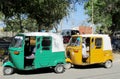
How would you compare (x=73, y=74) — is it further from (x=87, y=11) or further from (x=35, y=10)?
(x=87, y=11)

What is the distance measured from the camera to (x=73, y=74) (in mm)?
15727

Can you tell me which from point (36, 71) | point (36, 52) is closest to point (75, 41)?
point (36, 71)

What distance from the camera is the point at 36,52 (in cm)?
1520

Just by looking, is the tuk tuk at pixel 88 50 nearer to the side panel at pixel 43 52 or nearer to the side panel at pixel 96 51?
the side panel at pixel 96 51

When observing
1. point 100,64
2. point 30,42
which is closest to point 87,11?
point 100,64

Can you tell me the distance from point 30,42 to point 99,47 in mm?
3993

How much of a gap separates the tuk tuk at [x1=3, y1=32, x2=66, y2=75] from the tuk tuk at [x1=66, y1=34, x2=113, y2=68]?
1467 millimetres

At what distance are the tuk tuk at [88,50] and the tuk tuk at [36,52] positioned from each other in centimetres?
147

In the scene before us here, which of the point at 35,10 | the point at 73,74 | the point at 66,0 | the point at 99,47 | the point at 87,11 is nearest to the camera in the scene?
the point at 73,74

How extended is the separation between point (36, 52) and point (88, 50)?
3.56 meters

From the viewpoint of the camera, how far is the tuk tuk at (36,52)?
1485 cm

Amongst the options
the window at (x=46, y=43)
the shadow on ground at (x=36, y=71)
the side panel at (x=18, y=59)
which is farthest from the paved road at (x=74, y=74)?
the window at (x=46, y=43)

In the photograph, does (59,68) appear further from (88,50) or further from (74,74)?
(88,50)

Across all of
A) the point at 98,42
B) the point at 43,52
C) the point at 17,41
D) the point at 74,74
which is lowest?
the point at 74,74
